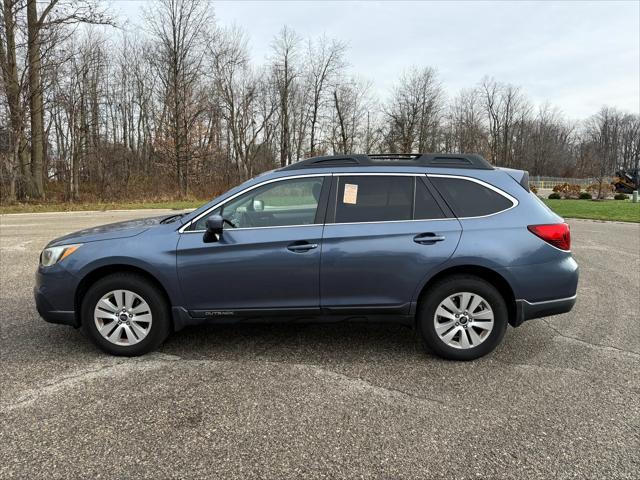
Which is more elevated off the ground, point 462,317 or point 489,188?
point 489,188

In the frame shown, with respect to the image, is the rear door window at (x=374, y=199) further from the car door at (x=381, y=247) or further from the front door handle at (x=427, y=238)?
the front door handle at (x=427, y=238)

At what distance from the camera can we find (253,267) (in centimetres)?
383

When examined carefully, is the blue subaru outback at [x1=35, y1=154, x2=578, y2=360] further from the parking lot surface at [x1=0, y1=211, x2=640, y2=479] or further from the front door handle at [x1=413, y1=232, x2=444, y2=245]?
the parking lot surface at [x1=0, y1=211, x2=640, y2=479]

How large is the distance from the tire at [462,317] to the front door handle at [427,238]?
37cm

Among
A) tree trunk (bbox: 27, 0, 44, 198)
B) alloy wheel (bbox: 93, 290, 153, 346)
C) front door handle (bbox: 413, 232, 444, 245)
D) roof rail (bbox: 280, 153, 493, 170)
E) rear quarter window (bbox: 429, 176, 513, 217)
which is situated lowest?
alloy wheel (bbox: 93, 290, 153, 346)

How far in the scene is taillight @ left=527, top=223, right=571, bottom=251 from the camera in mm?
3871

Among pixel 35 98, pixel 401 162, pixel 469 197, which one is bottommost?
pixel 469 197

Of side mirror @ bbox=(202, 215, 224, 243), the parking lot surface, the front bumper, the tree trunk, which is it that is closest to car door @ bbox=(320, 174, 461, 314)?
the parking lot surface

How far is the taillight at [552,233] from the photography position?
3.87 metres

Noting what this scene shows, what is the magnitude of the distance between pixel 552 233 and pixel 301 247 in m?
2.21

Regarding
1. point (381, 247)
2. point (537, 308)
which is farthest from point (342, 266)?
point (537, 308)

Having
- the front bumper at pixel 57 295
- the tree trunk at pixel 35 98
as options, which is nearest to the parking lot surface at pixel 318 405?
the front bumper at pixel 57 295

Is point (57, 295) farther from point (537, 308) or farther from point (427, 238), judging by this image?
point (537, 308)

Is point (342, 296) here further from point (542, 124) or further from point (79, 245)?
point (542, 124)
